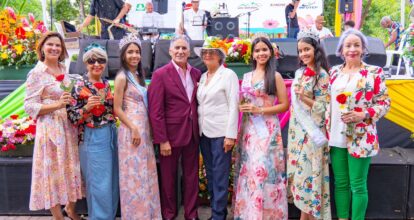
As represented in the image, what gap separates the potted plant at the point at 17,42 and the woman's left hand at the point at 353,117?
432 cm

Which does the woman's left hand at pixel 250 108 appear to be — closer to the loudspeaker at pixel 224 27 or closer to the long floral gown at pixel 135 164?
the long floral gown at pixel 135 164

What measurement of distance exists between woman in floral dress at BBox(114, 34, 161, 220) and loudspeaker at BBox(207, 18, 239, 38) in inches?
192

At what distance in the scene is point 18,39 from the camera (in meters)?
5.69

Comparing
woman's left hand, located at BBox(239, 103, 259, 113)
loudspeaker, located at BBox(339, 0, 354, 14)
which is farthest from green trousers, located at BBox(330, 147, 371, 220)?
loudspeaker, located at BBox(339, 0, 354, 14)

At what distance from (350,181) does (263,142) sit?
71 cm

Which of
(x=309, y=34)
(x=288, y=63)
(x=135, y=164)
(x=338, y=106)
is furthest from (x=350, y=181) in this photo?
(x=288, y=63)

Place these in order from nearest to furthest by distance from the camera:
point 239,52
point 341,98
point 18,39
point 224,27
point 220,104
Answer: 1. point 341,98
2. point 220,104
3. point 239,52
4. point 18,39
5. point 224,27

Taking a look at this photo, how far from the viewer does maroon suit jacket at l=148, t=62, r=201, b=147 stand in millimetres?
3406

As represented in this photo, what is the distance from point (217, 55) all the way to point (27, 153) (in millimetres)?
2091

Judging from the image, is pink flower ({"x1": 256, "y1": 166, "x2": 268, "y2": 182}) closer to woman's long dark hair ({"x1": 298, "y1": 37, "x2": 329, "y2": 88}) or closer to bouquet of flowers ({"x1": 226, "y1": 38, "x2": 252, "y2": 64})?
woman's long dark hair ({"x1": 298, "y1": 37, "x2": 329, "y2": 88})

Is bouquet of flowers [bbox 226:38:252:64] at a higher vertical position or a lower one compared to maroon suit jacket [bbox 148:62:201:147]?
higher

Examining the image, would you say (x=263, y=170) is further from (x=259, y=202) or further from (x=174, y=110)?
(x=174, y=110)

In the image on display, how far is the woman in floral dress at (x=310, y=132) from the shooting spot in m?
3.16

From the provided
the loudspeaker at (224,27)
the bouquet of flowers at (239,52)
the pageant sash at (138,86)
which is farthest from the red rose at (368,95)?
the loudspeaker at (224,27)
